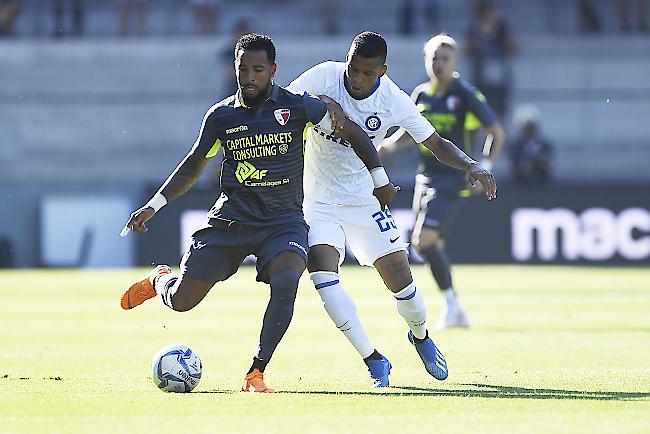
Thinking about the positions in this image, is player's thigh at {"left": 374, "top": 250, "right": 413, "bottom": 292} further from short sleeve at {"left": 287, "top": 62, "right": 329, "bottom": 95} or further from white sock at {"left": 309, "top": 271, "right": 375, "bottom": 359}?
short sleeve at {"left": 287, "top": 62, "right": 329, "bottom": 95}

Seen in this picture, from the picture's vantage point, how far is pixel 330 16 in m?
28.6

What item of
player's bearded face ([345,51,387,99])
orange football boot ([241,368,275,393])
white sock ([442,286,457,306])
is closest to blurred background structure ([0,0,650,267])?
white sock ([442,286,457,306])

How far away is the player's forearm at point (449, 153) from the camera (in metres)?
8.12

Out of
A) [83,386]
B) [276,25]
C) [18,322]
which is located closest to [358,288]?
[18,322]

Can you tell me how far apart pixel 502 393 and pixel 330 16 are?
Result: 71.4ft

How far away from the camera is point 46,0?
93.8 ft

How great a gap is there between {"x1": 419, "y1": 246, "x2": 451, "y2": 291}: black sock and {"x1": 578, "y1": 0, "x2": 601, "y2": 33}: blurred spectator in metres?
17.2

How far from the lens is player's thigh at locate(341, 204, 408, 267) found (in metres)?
8.40

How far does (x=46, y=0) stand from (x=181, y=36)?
3056 mm

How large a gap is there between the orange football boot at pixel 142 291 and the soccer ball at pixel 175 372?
2.76 ft

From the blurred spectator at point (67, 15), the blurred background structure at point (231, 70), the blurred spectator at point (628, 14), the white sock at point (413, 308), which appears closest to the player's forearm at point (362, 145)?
the white sock at point (413, 308)

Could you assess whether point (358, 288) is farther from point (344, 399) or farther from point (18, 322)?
point (344, 399)

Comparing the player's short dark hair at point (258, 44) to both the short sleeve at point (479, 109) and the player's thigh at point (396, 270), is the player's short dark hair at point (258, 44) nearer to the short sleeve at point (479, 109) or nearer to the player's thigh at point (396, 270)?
the player's thigh at point (396, 270)

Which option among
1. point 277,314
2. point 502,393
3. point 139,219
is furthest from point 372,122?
point 502,393
